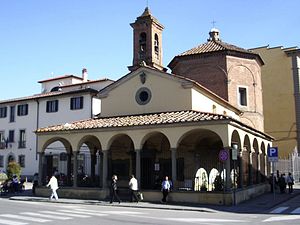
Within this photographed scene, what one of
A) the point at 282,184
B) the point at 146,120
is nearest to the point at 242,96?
the point at 282,184

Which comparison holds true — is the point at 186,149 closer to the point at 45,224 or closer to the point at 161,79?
the point at 161,79

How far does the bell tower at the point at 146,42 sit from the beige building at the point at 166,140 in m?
5.83

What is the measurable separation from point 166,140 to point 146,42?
10.1 metres

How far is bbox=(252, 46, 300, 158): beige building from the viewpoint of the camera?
38.3m

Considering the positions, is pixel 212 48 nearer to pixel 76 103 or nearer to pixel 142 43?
pixel 142 43

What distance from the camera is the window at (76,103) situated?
122 ft

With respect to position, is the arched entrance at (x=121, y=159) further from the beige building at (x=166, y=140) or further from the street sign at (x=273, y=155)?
the street sign at (x=273, y=155)

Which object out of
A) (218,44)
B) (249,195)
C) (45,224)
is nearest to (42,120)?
(218,44)

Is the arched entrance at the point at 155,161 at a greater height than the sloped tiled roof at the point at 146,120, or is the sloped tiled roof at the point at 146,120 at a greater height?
the sloped tiled roof at the point at 146,120

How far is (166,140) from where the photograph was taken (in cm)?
2362

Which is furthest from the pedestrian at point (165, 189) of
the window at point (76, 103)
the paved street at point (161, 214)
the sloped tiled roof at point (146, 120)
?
the window at point (76, 103)

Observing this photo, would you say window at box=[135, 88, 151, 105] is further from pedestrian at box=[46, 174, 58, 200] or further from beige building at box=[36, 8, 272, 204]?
pedestrian at box=[46, 174, 58, 200]

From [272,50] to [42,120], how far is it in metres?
25.8

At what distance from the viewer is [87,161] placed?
34.7 m
